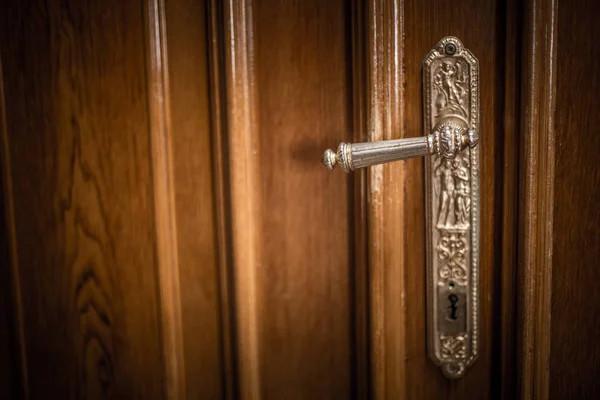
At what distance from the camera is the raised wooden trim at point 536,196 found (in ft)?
1.59

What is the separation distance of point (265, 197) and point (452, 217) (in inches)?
7.9

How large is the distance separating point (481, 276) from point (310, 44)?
12.3 inches

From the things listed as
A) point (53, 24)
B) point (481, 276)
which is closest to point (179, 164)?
point (53, 24)

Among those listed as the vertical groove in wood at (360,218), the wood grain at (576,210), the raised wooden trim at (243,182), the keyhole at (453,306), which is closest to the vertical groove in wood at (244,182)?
the raised wooden trim at (243,182)

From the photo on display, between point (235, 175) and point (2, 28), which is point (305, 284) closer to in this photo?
point (235, 175)

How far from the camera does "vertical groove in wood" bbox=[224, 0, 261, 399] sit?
493 mm

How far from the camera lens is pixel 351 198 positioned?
0.54 m

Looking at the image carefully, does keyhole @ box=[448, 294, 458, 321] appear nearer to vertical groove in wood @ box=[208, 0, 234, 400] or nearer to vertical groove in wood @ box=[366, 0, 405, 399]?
vertical groove in wood @ box=[366, 0, 405, 399]

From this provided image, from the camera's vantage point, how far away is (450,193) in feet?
1.66

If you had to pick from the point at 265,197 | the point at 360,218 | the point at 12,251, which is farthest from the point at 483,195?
the point at 12,251

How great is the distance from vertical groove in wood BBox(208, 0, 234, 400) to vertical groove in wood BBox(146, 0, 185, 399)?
0.15 feet

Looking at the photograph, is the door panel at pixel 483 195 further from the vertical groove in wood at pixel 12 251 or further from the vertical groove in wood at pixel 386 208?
the vertical groove in wood at pixel 12 251

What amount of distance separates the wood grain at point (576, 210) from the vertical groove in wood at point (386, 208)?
16cm

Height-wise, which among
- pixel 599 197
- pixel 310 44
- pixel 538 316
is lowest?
pixel 538 316
